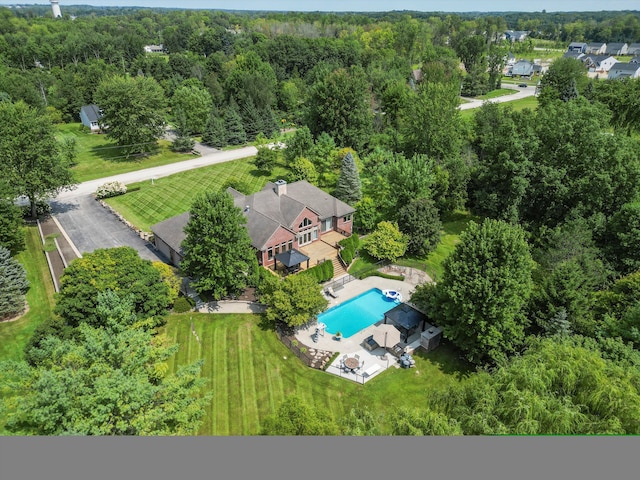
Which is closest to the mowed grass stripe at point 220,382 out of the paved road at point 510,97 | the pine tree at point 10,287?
the pine tree at point 10,287

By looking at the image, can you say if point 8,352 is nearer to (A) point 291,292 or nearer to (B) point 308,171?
(A) point 291,292

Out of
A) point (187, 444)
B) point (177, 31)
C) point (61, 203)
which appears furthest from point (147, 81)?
point (177, 31)

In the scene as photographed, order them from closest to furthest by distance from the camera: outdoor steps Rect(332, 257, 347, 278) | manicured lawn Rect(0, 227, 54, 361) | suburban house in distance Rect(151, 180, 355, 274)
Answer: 1. manicured lawn Rect(0, 227, 54, 361)
2. suburban house in distance Rect(151, 180, 355, 274)
3. outdoor steps Rect(332, 257, 347, 278)

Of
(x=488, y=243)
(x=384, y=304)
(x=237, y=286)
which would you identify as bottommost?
(x=384, y=304)

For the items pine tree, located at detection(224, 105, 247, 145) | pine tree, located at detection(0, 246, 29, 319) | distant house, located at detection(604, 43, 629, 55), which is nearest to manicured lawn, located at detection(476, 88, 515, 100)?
pine tree, located at detection(224, 105, 247, 145)

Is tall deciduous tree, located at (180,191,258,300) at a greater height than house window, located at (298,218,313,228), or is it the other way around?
tall deciduous tree, located at (180,191,258,300)

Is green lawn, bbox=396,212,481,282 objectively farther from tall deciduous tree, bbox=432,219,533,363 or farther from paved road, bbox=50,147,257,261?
paved road, bbox=50,147,257,261

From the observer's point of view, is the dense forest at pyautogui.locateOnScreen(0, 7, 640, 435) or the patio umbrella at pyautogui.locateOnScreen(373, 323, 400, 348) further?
the patio umbrella at pyautogui.locateOnScreen(373, 323, 400, 348)
